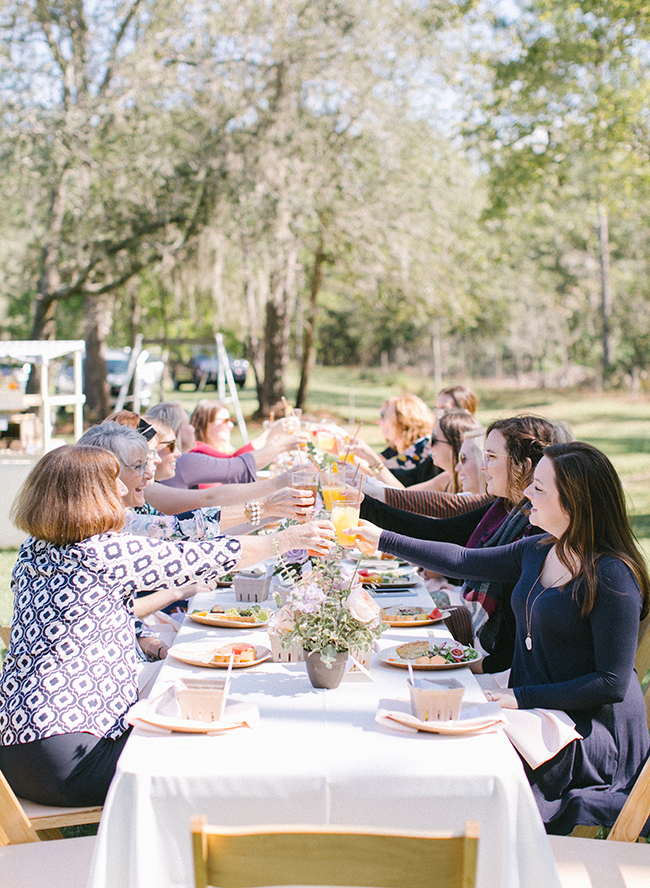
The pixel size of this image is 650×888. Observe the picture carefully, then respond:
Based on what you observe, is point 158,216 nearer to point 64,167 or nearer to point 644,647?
point 64,167

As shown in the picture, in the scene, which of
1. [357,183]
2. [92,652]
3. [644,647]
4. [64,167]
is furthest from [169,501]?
[357,183]

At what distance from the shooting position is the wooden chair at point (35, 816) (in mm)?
2189

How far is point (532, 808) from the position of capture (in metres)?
1.86

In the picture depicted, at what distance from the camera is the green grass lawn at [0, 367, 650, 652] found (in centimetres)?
1121

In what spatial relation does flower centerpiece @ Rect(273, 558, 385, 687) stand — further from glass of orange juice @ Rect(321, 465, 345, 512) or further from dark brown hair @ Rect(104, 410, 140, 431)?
dark brown hair @ Rect(104, 410, 140, 431)

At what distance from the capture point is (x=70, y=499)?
7.86 feet

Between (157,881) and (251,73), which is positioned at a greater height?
(251,73)

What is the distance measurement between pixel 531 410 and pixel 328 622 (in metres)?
20.1

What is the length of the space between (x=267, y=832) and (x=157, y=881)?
57 centimetres

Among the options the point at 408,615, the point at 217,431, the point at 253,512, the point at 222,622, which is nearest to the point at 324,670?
the point at 222,622

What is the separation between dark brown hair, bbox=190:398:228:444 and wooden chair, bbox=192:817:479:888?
4.70m

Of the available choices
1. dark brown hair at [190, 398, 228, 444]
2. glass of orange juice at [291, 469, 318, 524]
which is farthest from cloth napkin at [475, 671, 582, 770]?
dark brown hair at [190, 398, 228, 444]

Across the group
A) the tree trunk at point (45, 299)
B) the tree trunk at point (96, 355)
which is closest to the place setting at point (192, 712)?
the tree trunk at point (45, 299)

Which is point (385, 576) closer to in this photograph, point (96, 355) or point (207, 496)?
point (207, 496)
